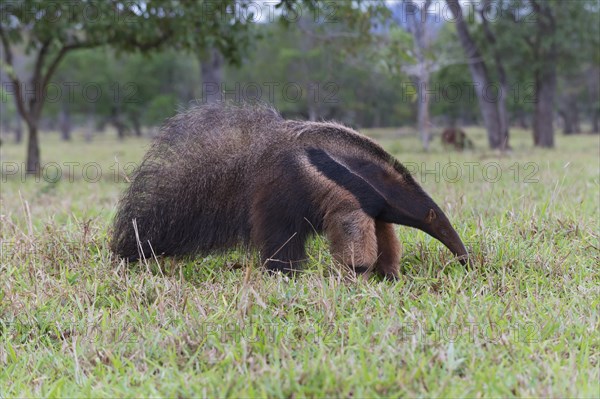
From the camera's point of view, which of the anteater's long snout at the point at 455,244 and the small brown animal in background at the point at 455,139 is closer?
the anteater's long snout at the point at 455,244

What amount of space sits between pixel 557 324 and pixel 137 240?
2.47m

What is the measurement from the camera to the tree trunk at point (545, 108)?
1981cm

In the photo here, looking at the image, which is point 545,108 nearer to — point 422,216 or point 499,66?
point 499,66

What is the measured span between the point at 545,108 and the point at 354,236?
723 inches

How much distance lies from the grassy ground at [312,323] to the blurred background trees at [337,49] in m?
1.61

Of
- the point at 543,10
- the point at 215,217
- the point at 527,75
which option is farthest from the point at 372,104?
the point at 215,217

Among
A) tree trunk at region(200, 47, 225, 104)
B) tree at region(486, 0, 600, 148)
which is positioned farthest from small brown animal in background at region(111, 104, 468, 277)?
tree at region(486, 0, 600, 148)

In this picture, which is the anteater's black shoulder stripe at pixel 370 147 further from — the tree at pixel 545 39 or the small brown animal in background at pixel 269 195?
the tree at pixel 545 39

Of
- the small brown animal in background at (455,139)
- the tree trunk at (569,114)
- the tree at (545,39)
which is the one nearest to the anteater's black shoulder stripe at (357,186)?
the tree at (545,39)

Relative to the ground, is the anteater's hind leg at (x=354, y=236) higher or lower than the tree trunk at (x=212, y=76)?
lower

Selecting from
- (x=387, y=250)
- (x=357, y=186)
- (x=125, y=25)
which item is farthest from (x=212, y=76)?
(x=357, y=186)

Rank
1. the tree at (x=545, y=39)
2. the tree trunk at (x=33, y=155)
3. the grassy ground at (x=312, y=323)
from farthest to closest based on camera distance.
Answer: the tree at (x=545, y=39) < the tree trunk at (x=33, y=155) < the grassy ground at (x=312, y=323)

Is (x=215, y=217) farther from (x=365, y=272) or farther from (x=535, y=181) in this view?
(x=535, y=181)

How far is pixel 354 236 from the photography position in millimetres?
3705
